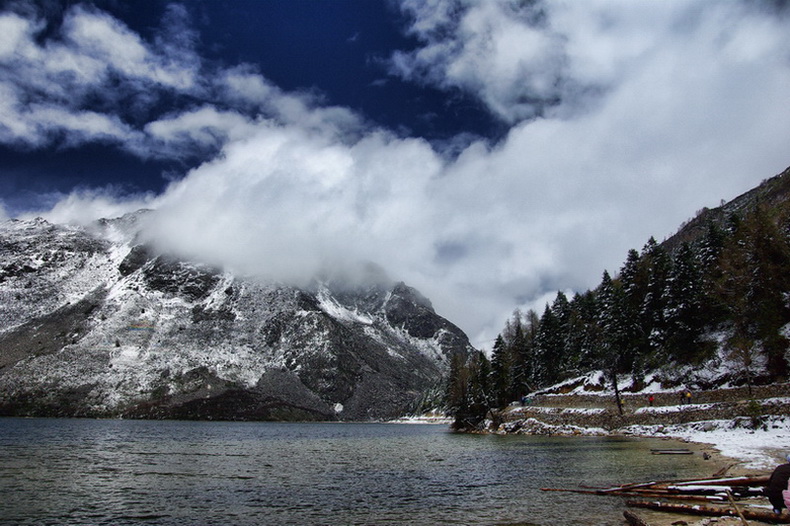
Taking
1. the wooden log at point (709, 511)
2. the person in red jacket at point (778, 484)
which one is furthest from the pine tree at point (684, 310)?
the person in red jacket at point (778, 484)

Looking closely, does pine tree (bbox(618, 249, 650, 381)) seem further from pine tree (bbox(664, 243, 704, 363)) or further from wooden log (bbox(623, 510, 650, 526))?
wooden log (bbox(623, 510, 650, 526))

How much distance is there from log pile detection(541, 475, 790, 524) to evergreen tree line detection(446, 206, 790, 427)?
37.1 meters

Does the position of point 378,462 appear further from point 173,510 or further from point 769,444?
point 769,444

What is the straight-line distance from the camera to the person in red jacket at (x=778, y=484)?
13.5 m

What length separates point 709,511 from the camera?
1778cm

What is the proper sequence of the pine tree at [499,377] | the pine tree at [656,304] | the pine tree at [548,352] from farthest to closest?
1. the pine tree at [499,377]
2. the pine tree at [548,352]
3. the pine tree at [656,304]

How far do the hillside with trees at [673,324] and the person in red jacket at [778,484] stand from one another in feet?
145

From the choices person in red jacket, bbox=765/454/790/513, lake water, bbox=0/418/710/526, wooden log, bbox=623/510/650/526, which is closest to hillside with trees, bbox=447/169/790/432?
lake water, bbox=0/418/710/526

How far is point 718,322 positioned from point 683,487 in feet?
183

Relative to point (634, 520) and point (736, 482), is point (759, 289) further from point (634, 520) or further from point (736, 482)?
point (634, 520)

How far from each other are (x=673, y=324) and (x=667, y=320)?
1.09 meters

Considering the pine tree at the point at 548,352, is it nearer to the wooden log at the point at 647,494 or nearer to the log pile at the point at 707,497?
the wooden log at the point at 647,494

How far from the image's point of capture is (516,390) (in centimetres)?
10419

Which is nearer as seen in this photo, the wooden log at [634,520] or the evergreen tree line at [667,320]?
the wooden log at [634,520]
